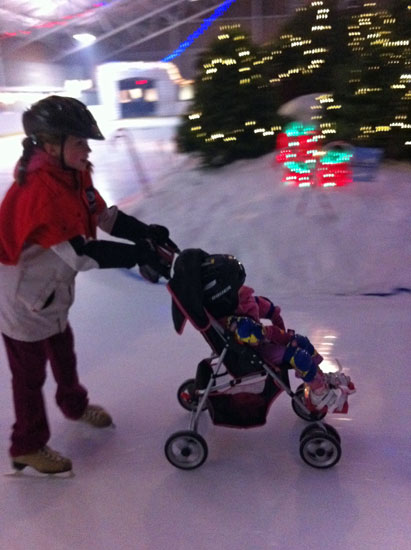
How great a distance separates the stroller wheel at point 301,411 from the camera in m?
1.89

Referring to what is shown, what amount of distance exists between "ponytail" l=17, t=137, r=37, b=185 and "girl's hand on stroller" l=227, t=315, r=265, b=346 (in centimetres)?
85

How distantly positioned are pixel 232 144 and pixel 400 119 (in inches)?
66.6

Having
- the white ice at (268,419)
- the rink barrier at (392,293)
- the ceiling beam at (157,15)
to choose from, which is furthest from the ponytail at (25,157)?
the ceiling beam at (157,15)

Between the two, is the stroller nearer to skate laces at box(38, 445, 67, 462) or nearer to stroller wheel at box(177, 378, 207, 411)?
stroller wheel at box(177, 378, 207, 411)

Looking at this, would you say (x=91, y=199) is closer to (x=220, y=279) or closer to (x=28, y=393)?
(x=220, y=279)

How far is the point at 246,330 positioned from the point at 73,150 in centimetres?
85

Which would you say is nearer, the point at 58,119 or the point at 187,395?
the point at 58,119

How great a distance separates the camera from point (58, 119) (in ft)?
5.32

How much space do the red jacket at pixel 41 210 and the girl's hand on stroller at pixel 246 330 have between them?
608mm

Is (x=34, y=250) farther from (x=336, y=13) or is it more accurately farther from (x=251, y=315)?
(x=336, y=13)

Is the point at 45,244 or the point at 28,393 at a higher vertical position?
the point at 45,244

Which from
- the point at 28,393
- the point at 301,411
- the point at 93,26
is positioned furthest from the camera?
the point at 93,26

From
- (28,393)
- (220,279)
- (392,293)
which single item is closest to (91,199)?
(220,279)

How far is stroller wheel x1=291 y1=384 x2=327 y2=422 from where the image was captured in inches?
74.3
